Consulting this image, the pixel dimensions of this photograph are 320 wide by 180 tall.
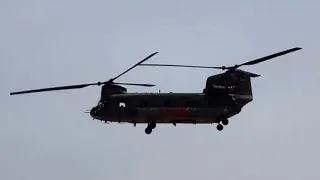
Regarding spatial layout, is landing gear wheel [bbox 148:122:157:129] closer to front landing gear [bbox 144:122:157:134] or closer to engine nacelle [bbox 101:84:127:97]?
front landing gear [bbox 144:122:157:134]

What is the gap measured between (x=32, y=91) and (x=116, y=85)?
307 inches

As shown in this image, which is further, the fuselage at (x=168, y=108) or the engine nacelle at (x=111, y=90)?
the engine nacelle at (x=111, y=90)

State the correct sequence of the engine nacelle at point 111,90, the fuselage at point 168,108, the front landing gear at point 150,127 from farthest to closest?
1. the engine nacelle at point 111,90
2. the front landing gear at point 150,127
3. the fuselage at point 168,108

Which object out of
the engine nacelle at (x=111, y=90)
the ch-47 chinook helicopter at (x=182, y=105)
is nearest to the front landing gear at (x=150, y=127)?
the ch-47 chinook helicopter at (x=182, y=105)

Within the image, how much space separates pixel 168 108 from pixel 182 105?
49.9 inches

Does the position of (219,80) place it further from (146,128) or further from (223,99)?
(146,128)

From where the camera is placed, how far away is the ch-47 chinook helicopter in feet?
207

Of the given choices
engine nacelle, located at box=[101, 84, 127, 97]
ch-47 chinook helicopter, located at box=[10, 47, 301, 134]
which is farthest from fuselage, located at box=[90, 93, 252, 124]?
engine nacelle, located at box=[101, 84, 127, 97]

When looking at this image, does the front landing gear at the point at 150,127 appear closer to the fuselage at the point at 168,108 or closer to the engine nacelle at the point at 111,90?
the fuselage at the point at 168,108

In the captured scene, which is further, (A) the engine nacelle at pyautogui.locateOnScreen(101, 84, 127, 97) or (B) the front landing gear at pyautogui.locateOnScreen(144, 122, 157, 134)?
(A) the engine nacelle at pyautogui.locateOnScreen(101, 84, 127, 97)

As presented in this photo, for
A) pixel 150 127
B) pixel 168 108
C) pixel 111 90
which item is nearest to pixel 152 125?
pixel 150 127

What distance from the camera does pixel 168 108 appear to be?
6331 cm

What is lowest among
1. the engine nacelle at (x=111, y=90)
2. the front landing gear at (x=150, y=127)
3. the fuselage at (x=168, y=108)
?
the front landing gear at (x=150, y=127)

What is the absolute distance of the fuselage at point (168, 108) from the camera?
63.2 metres
